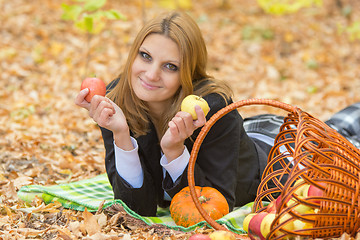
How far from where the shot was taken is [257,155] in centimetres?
286

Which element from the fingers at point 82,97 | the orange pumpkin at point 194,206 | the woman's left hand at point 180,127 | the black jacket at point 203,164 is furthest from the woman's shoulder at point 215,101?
the fingers at point 82,97

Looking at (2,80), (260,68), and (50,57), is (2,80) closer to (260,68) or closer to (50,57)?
(50,57)

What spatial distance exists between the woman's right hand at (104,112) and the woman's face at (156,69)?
199 millimetres

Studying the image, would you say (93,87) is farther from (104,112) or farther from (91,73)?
(91,73)

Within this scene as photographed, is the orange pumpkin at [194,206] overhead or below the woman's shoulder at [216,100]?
below

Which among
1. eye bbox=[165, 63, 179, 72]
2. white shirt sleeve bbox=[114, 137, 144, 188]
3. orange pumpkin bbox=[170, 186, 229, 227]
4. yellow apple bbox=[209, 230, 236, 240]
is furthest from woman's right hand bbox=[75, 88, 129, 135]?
yellow apple bbox=[209, 230, 236, 240]

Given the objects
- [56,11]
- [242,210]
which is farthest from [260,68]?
[242,210]

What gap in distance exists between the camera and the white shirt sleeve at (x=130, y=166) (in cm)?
239

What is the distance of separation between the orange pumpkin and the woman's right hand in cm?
46

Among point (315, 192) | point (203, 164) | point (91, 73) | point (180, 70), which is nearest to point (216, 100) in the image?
point (180, 70)

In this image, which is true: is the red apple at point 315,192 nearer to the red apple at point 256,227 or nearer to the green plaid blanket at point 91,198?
the red apple at point 256,227

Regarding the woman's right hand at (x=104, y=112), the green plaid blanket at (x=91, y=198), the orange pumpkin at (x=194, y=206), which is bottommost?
the green plaid blanket at (x=91, y=198)

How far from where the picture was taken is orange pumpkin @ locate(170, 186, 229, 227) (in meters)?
2.31

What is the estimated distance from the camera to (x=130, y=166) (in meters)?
2.43
